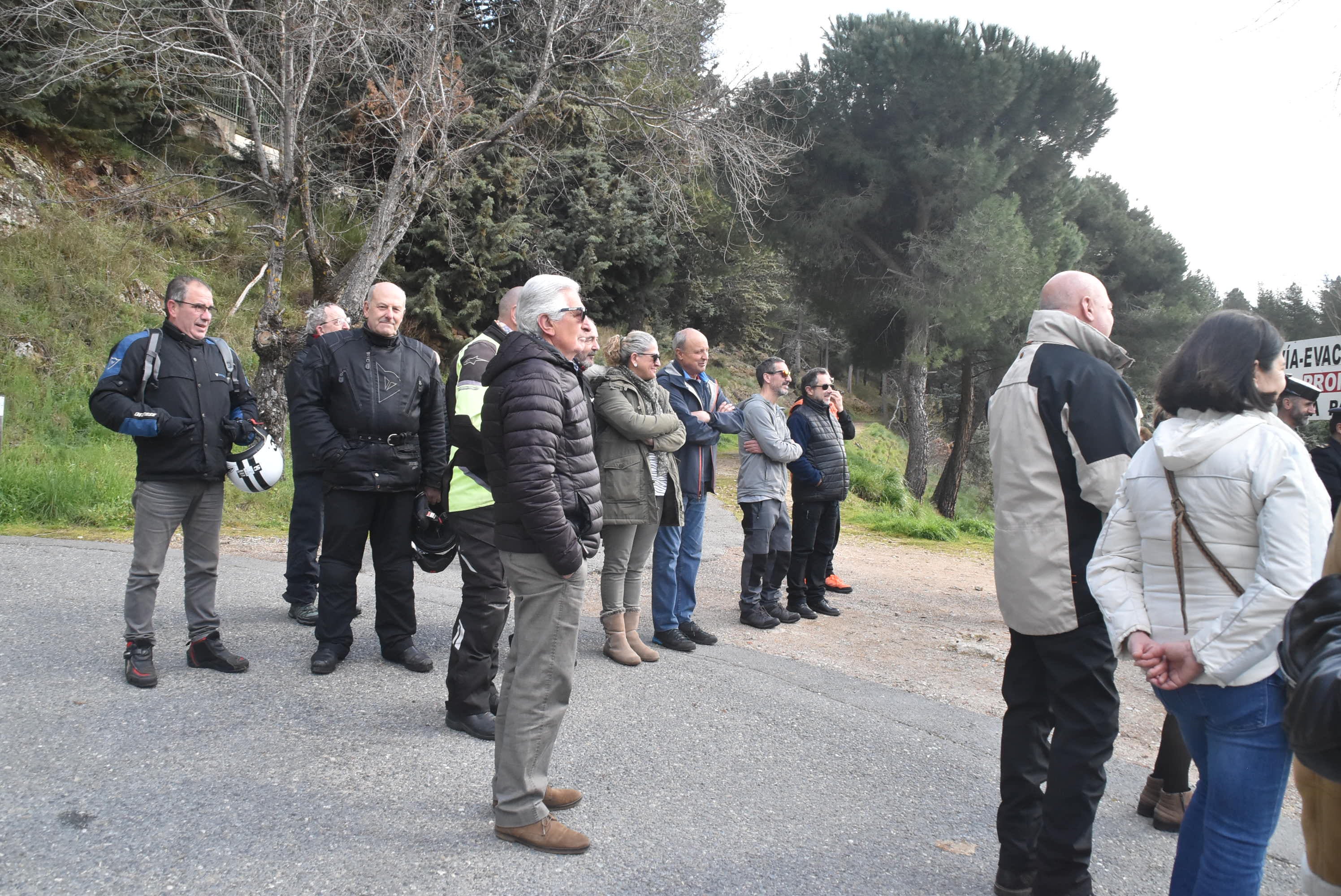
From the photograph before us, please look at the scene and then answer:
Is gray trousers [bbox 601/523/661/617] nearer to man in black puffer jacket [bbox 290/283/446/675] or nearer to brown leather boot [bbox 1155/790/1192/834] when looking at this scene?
man in black puffer jacket [bbox 290/283/446/675]

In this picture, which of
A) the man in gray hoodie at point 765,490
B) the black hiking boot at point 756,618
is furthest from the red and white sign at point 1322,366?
the black hiking boot at point 756,618

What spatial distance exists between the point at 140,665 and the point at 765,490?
407 cm

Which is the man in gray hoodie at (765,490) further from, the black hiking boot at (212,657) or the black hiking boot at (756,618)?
the black hiking boot at (212,657)

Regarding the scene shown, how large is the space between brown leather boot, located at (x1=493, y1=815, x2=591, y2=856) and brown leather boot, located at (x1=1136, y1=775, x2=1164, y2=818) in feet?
7.66

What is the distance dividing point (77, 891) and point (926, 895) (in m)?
2.70

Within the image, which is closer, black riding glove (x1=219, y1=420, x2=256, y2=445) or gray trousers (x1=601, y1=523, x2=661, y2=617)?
black riding glove (x1=219, y1=420, x2=256, y2=445)

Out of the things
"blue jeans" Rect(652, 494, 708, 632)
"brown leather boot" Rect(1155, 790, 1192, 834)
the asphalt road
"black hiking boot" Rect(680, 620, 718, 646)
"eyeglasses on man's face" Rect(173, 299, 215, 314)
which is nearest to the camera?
the asphalt road

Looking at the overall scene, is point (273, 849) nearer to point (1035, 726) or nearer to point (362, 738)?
point (362, 738)

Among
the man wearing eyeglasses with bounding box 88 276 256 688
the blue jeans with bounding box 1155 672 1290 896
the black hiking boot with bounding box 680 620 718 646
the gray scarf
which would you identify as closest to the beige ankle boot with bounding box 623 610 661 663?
the black hiking boot with bounding box 680 620 718 646

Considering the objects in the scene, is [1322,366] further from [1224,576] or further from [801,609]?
[1224,576]

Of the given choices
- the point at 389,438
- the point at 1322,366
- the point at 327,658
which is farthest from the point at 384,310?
the point at 1322,366

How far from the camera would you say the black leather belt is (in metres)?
4.72

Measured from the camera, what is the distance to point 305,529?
598cm

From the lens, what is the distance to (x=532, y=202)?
17172 millimetres
